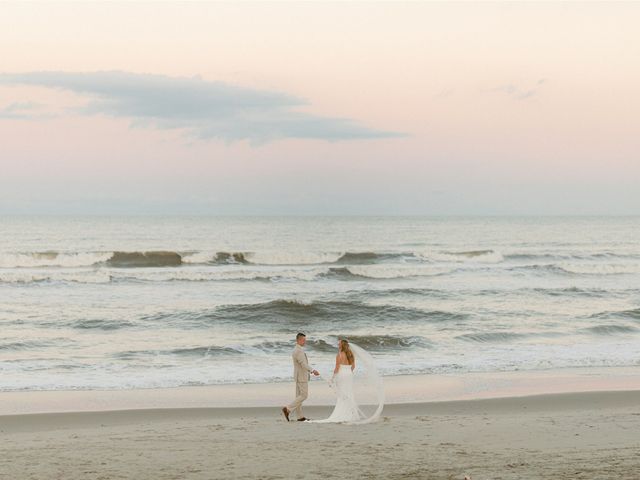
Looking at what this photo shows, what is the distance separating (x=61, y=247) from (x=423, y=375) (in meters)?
56.4

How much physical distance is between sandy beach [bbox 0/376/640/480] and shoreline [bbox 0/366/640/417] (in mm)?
563

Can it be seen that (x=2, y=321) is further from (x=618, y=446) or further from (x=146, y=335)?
(x=618, y=446)

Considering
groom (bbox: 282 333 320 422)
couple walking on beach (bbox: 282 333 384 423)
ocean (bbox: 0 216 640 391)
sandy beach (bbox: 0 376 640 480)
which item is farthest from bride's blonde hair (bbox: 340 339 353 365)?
ocean (bbox: 0 216 640 391)

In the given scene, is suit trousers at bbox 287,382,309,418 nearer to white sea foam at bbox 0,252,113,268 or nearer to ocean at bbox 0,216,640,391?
ocean at bbox 0,216,640,391

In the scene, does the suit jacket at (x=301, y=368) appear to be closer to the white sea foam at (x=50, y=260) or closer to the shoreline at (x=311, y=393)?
the shoreline at (x=311, y=393)

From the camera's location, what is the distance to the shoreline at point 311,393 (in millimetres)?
14367

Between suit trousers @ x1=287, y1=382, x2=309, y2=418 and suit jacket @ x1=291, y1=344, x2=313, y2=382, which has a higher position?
suit jacket @ x1=291, y1=344, x2=313, y2=382

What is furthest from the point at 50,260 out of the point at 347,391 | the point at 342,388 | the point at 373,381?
the point at 347,391

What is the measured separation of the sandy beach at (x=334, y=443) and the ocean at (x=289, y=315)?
388cm

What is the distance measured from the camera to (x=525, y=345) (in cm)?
2244

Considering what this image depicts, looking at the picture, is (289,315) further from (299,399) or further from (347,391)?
(347,391)

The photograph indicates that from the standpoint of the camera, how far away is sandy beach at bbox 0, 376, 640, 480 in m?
8.99

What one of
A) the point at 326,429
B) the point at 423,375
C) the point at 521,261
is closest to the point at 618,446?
the point at 326,429

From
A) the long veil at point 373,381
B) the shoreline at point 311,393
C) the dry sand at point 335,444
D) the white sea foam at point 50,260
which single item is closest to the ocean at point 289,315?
the white sea foam at point 50,260
